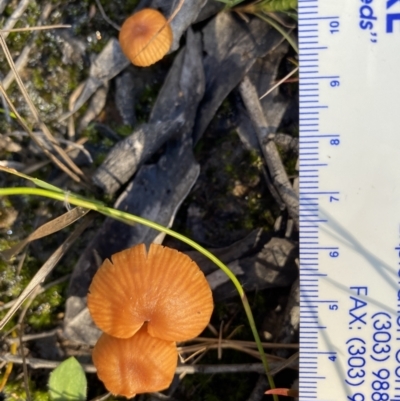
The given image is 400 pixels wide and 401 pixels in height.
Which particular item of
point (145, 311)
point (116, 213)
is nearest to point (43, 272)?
point (116, 213)

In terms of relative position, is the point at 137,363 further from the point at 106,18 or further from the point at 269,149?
the point at 106,18

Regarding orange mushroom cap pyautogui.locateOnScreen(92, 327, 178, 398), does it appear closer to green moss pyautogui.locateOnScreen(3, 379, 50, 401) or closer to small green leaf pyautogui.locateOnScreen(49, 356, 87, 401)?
small green leaf pyautogui.locateOnScreen(49, 356, 87, 401)

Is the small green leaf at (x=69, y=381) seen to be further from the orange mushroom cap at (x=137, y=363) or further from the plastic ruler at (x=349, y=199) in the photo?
the plastic ruler at (x=349, y=199)

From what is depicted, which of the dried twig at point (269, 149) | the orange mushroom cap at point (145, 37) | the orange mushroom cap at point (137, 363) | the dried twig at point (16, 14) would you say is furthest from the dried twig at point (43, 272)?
the dried twig at point (16, 14)

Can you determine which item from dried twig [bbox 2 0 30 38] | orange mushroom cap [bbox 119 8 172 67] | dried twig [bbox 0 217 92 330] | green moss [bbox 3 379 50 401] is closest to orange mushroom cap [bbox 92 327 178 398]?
dried twig [bbox 0 217 92 330]

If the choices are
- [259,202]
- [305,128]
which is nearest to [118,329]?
[259,202]

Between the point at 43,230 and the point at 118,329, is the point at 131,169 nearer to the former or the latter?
the point at 43,230
